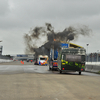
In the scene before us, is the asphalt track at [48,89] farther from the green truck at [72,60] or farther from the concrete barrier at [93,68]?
the concrete barrier at [93,68]

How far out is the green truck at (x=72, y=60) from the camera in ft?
77.8

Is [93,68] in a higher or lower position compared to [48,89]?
higher

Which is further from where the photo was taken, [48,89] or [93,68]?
[93,68]

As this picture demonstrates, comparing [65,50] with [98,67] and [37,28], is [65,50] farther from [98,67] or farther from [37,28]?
[37,28]

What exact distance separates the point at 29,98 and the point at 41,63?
5256 cm

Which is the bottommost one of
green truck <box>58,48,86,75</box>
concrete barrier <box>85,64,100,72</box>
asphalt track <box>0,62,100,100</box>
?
asphalt track <box>0,62,100,100</box>

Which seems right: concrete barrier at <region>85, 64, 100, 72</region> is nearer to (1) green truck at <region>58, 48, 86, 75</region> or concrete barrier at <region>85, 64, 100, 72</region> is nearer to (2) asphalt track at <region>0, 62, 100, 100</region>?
(1) green truck at <region>58, 48, 86, 75</region>

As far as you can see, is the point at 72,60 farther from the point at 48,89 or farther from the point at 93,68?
the point at 48,89

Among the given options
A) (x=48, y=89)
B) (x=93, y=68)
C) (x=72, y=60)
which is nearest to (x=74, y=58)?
(x=72, y=60)

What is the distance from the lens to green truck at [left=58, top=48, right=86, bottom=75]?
23703 millimetres

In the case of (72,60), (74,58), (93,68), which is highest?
(74,58)

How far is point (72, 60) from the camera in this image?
2386 cm

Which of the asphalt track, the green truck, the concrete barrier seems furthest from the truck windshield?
the asphalt track

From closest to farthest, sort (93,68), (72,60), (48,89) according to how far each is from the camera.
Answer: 1. (48,89)
2. (72,60)
3. (93,68)
